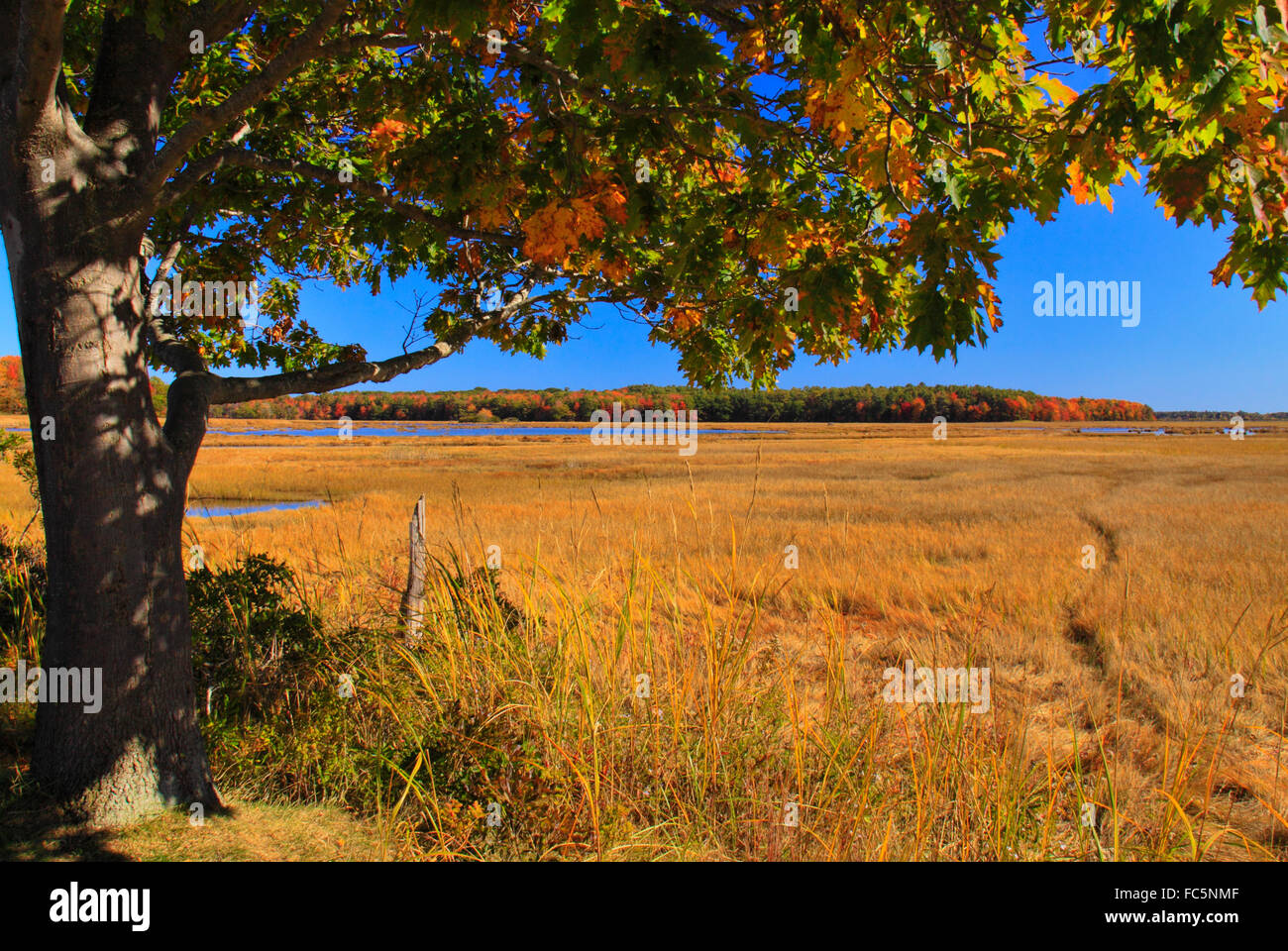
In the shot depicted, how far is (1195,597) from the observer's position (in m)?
9.88

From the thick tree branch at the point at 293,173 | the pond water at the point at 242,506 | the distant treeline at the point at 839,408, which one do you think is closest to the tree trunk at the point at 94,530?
the thick tree branch at the point at 293,173

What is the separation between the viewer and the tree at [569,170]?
8.02ft

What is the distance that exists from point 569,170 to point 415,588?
340 centimetres

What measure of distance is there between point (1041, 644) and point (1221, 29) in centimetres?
800

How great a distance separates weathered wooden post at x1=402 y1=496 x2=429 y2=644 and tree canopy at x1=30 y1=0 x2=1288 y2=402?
1452 mm

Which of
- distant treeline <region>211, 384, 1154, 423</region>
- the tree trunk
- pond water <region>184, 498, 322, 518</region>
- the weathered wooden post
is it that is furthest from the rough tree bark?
distant treeline <region>211, 384, 1154, 423</region>

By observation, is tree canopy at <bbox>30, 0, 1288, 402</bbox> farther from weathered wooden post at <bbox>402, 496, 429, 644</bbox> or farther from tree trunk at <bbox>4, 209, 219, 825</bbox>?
weathered wooden post at <bbox>402, 496, 429, 644</bbox>

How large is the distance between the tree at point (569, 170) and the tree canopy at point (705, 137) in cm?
2

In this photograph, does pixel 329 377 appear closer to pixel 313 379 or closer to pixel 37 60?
pixel 313 379

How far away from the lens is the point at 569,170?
3.52 m

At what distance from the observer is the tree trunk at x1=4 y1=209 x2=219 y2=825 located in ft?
10.0

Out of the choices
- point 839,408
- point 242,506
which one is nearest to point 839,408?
point 839,408

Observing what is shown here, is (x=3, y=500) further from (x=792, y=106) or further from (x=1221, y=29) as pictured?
(x=1221, y=29)
